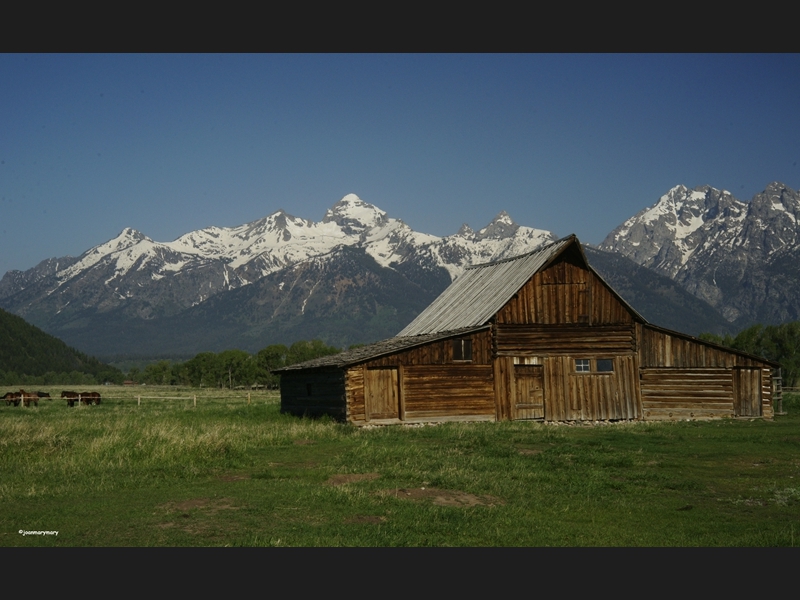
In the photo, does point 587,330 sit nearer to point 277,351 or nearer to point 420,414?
point 420,414

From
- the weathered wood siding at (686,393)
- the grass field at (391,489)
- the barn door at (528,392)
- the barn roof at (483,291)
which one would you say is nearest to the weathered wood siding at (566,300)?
the barn roof at (483,291)

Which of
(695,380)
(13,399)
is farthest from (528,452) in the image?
(13,399)

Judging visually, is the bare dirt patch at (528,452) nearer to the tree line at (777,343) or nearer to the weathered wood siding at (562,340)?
the weathered wood siding at (562,340)

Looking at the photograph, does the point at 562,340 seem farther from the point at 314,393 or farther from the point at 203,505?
the point at 203,505

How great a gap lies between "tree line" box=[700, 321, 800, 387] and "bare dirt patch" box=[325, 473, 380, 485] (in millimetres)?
89874

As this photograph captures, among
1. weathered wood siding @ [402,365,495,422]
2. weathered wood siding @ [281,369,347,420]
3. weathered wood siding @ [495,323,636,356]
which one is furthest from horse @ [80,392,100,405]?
weathered wood siding @ [495,323,636,356]

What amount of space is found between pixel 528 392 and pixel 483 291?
25.0 ft

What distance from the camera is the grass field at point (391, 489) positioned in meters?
15.7

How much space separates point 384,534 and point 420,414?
24.4 metres

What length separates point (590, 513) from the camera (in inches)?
697

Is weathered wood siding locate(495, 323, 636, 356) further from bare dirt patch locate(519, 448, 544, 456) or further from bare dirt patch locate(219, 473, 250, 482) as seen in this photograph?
bare dirt patch locate(219, 473, 250, 482)

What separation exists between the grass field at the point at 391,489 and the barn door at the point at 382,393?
6302 millimetres

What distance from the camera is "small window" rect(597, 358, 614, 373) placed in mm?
42344

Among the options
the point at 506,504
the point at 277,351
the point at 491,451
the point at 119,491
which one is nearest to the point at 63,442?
the point at 119,491
